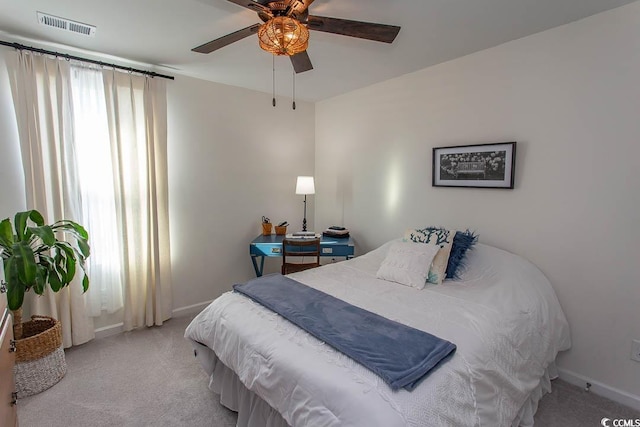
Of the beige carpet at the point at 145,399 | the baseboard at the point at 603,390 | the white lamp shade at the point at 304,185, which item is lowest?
the beige carpet at the point at 145,399

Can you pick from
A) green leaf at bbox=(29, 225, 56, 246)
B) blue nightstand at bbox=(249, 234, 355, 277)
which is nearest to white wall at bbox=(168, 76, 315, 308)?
blue nightstand at bbox=(249, 234, 355, 277)

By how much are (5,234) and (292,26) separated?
2.12 meters

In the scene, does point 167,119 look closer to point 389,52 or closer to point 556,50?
point 389,52

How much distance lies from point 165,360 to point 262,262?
52.5 inches

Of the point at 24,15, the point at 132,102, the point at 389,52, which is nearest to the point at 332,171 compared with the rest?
the point at 389,52

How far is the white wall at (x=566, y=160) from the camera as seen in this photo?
6.18 feet

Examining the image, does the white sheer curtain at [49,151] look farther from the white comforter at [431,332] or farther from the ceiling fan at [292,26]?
the ceiling fan at [292,26]

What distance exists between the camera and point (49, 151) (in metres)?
2.35

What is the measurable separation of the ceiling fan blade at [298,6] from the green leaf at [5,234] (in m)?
2.12

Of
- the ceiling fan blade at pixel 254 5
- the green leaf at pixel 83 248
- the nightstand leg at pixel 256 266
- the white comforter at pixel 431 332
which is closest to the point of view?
the white comforter at pixel 431 332

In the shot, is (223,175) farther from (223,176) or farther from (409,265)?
(409,265)

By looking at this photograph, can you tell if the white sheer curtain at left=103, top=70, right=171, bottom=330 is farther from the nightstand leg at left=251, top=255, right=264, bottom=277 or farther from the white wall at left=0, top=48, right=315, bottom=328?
the nightstand leg at left=251, top=255, right=264, bottom=277

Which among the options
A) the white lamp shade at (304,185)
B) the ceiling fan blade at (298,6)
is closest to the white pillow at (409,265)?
the white lamp shade at (304,185)

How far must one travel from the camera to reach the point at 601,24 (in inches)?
75.2
